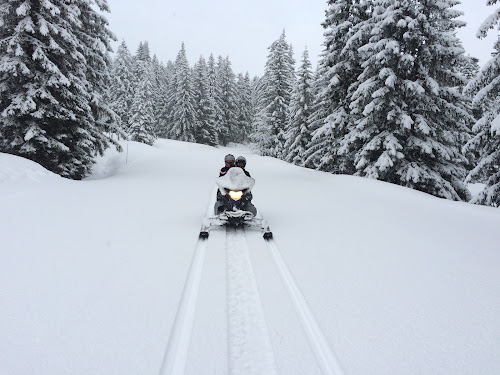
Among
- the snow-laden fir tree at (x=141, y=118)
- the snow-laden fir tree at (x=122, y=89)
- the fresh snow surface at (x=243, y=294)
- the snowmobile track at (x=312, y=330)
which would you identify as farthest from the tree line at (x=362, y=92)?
the snow-laden fir tree at (x=122, y=89)

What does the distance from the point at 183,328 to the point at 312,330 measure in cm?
138

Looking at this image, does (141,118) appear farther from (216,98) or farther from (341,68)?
(341,68)

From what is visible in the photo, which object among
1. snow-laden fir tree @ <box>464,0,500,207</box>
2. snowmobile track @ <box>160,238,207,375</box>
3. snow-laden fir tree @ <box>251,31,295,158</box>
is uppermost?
snow-laden fir tree @ <box>251,31,295,158</box>

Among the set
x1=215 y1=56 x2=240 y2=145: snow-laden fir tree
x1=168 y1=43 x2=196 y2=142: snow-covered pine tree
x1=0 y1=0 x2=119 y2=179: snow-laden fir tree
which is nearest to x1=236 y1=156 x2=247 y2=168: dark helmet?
x1=0 y1=0 x2=119 y2=179: snow-laden fir tree

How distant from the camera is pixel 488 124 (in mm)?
10953

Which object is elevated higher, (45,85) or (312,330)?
(45,85)

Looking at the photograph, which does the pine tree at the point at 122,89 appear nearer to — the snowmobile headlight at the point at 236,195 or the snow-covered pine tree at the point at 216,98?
the snow-covered pine tree at the point at 216,98

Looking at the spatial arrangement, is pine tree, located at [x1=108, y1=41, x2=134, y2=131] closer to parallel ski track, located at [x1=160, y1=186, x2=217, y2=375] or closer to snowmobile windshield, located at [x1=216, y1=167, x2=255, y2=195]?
snowmobile windshield, located at [x1=216, y1=167, x2=255, y2=195]

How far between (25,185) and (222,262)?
8521 mm

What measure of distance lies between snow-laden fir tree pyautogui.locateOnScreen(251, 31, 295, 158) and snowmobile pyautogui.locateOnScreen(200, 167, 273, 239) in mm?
32000

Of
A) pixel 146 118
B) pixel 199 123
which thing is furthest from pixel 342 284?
pixel 199 123

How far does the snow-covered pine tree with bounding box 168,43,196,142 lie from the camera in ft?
180

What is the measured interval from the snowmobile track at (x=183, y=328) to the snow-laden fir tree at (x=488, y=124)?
948cm

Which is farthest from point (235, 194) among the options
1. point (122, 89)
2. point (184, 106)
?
point (184, 106)
